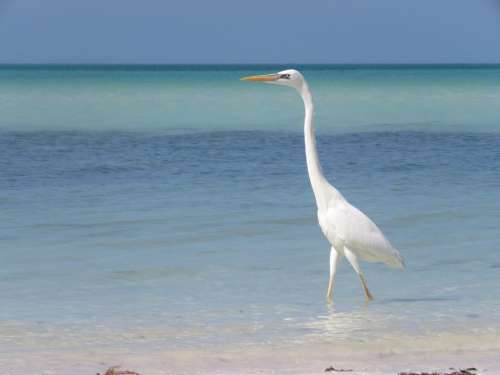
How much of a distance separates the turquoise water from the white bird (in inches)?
10.3

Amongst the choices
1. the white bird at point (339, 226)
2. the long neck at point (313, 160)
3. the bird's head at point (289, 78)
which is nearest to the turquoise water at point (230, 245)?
the white bird at point (339, 226)

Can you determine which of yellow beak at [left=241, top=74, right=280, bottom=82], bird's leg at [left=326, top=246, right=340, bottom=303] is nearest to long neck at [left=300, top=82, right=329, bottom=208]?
yellow beak at [left=241, top=74, right=280, bottom=82]

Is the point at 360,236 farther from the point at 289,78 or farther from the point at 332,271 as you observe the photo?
the point at 289,78

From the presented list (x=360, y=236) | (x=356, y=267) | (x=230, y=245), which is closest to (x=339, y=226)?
(x=360, y=236)

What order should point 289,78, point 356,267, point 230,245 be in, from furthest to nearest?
point 230,245 → point 289,78 → point 356,267

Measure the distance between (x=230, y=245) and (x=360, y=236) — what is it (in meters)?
1.85

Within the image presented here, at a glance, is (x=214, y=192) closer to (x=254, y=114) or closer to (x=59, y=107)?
(x=254, y=114)

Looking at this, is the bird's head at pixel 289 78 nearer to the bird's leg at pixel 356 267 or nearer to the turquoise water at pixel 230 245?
the bird's leg at pixel 356 267

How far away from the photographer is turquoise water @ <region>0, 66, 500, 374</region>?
5.77 meters

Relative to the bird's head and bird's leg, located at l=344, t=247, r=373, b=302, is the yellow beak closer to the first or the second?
the bird's head

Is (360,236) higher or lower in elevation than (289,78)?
lower

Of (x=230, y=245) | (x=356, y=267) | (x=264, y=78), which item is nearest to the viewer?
(x=264, y=78)

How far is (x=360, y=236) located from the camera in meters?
6.57

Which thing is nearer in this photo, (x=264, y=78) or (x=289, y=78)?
(x=264, y=78)
